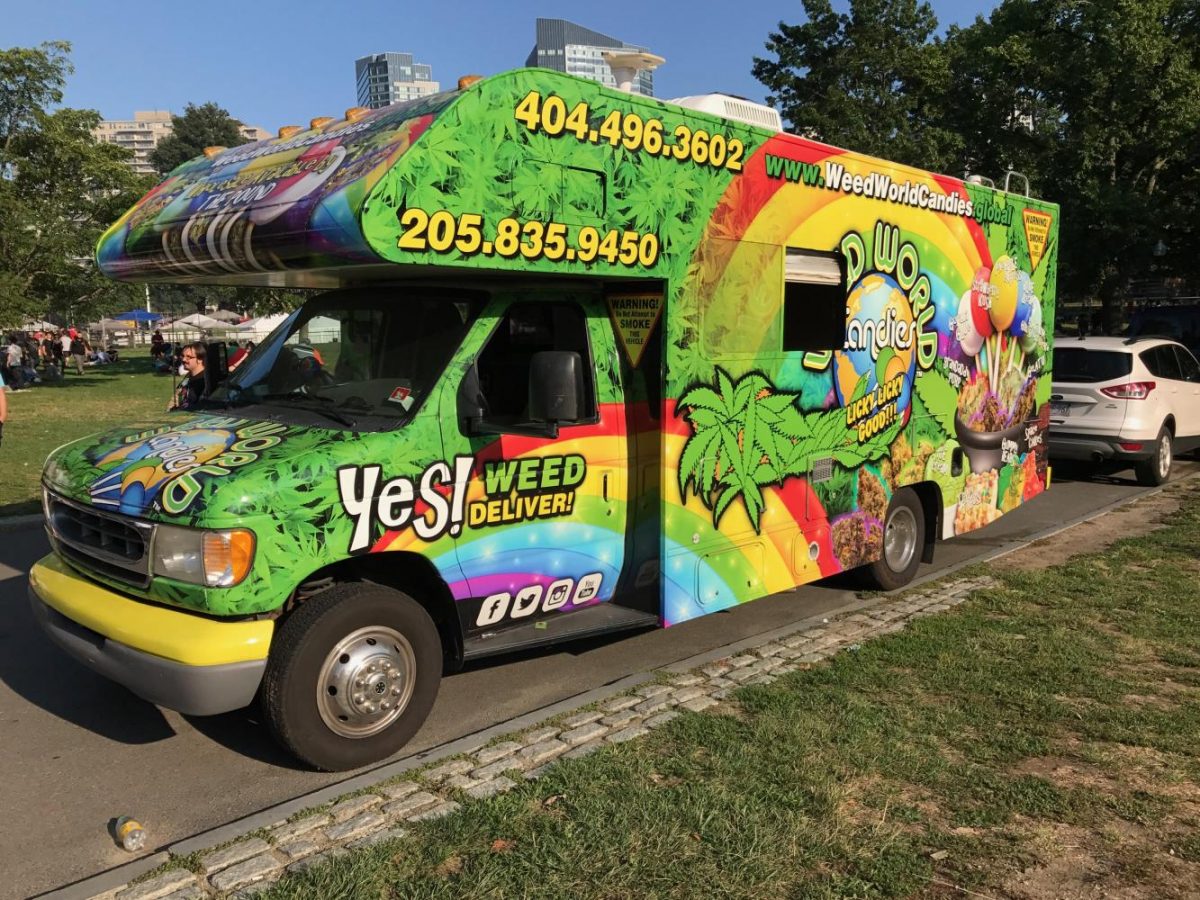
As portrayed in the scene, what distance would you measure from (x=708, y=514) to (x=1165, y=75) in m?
19.4

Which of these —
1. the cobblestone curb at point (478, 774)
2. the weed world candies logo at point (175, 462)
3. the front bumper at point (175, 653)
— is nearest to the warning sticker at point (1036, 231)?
the cobblestone curb at point (478, 774)

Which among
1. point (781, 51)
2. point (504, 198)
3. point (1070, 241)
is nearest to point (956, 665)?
point (504, 198)

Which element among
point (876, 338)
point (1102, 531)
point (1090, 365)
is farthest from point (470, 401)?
point (1090, 365)

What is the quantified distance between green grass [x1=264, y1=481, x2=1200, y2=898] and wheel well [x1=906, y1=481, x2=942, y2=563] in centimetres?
190

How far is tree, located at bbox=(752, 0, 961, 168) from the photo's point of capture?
24.8 meters

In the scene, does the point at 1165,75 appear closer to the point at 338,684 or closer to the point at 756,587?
the point at 756,587

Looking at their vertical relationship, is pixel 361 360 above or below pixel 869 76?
below

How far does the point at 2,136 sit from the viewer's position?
78.4 feet

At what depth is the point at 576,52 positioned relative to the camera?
5.16m

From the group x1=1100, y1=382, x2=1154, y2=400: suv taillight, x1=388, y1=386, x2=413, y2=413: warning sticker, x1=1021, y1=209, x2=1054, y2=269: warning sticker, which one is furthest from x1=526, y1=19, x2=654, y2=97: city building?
x1=1100, y1=382, x2=1154, y2=400: suv taillight

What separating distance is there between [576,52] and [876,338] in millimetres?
2839

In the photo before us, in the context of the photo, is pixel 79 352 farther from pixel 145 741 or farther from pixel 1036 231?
pixel 1036 231

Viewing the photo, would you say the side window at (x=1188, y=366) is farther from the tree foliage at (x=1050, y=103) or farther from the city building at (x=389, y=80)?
the city building at (x=389, y=80)

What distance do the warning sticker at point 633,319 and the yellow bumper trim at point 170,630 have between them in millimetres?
2400
